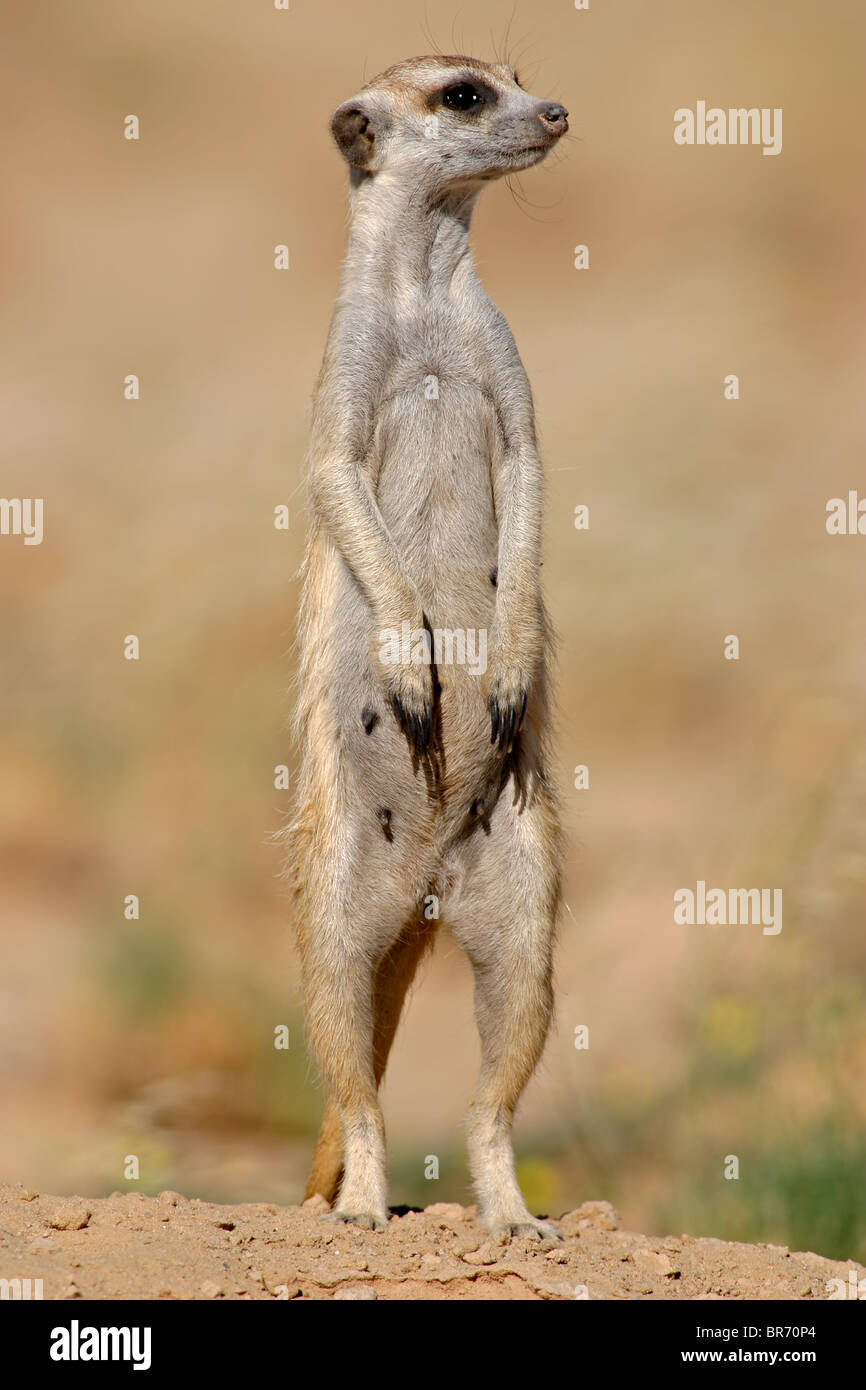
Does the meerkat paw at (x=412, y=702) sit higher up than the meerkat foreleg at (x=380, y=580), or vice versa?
the meerkat foreleg at (x=380, y=580)

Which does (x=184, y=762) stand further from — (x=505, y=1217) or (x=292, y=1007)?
(x=505, y=1217)

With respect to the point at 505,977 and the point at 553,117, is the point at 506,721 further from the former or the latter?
the point at 553,117

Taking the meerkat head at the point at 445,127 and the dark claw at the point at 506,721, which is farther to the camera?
the meerkat head at the point at 445,127

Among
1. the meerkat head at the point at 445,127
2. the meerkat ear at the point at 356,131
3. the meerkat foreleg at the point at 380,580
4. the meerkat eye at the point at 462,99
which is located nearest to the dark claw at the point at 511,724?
the meerkat foreleg at the point at 380,580

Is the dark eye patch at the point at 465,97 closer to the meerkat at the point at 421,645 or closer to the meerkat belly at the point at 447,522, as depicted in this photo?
the meerkat at the point at 421,645

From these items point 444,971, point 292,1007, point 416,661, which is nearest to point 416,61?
point 416,661

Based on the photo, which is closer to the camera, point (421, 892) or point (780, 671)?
point (421, 892)

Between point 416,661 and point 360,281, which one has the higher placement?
point 360,281

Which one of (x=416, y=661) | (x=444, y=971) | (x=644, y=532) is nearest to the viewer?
(x=416, y=661)

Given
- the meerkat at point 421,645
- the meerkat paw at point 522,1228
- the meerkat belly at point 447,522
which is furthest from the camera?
the meerkat belly at point 447,522
